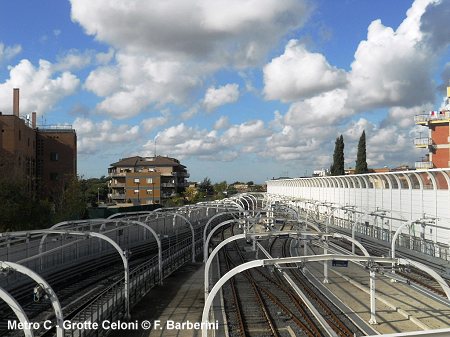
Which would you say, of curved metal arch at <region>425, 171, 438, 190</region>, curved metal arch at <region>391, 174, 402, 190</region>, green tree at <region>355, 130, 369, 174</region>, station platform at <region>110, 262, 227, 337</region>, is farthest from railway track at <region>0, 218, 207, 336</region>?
green tree at <region>355, 130, 369, 174</region>

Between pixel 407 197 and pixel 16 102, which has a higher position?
pixel 16 102

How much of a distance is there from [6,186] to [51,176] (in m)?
30.8

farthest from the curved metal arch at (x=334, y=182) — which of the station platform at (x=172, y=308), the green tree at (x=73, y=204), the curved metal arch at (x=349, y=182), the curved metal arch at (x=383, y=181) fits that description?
the green tree at (x=73, y=204)

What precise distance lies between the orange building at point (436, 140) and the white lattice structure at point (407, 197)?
67.0 feet

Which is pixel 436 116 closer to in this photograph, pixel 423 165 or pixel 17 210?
pixel 423 165

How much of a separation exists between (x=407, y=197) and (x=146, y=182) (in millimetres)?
59294

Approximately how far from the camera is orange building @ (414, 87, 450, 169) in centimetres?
4994

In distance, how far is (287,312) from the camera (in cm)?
1355

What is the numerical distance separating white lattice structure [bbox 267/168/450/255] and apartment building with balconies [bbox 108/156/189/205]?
1810 inches

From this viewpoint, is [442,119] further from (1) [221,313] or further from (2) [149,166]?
(2) [149,166]

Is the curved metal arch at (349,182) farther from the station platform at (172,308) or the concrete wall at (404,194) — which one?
the station platform at (172,308)

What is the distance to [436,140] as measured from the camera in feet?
168

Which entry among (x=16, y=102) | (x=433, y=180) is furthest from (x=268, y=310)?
(x=16, y=102)

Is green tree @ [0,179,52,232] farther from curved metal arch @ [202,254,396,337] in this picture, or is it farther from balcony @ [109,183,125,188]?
balcony @ [109,183,125,188]
